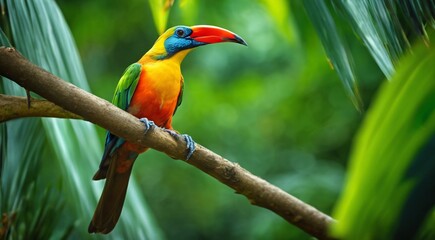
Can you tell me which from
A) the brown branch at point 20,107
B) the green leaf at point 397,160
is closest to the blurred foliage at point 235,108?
the brown branch at point 20,107

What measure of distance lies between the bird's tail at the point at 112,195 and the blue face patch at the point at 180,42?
57 centimetres

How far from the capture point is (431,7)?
167 centimetres

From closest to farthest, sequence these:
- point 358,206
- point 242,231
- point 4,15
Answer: point 358,206, point 4,15, point 242,231

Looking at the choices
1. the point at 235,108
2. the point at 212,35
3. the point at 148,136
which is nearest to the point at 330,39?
the point at 148,136

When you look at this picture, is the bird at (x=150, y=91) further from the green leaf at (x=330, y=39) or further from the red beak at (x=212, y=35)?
the green leaf at (x=330, y=39)

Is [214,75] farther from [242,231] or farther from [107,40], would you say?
[242,231]

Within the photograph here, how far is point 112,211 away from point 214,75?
4730 mm

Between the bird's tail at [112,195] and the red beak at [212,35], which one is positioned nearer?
the bird's tail at [112,195]

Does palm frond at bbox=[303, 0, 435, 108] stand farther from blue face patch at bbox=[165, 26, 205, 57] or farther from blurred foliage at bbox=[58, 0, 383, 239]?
blurred foliage at bbox=[58, 0, 383, 239]

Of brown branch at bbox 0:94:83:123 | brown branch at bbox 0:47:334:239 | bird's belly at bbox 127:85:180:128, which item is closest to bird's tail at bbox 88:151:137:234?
bird's belly at bbox 127:85:180:128

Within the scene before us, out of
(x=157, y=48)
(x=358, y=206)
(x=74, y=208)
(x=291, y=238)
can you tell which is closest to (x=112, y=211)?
(x=74, y=208)

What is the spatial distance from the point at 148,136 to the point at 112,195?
642mm

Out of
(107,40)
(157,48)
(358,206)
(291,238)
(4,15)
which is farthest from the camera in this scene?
(107,40)

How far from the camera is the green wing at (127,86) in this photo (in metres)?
2.96
